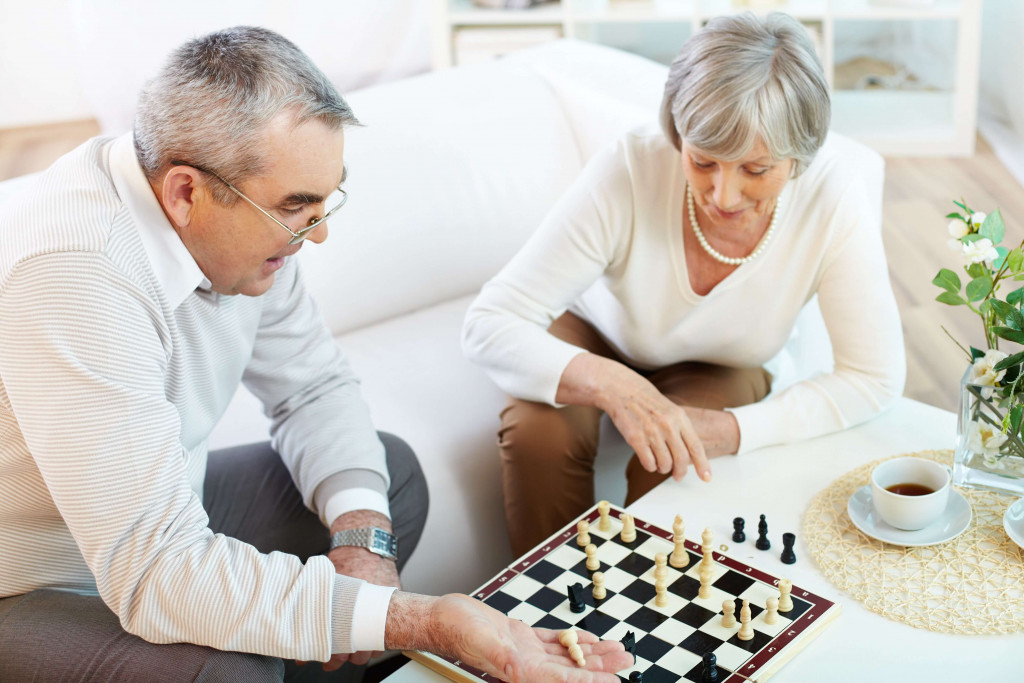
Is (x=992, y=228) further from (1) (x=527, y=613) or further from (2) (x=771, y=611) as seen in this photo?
(1) (x=527, y=613)

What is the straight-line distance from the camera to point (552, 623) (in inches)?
46.2

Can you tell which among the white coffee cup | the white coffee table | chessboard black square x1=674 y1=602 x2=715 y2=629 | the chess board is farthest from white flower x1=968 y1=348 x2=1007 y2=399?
chessboard black square x1=674 y1=602 x2=715 y2=629

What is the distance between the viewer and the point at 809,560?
4.12 ft

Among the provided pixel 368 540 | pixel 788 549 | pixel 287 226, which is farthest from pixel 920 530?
pixel 287 226

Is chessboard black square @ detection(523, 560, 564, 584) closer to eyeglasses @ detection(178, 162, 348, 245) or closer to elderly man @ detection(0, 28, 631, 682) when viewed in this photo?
elderly man @ detection(0, 28, 631, 682)

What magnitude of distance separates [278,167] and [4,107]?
382 cm

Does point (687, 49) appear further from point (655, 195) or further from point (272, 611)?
point (272, 611)

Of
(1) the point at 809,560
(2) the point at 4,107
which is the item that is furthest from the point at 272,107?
(2) the point at 4,107

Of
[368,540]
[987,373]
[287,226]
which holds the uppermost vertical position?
[287,226]

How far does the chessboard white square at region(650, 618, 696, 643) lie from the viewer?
113cm

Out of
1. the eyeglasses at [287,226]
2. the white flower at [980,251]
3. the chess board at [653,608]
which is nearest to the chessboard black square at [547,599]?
the chess board at [653,608]

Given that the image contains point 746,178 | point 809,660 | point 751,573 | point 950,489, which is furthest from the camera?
point 746,178

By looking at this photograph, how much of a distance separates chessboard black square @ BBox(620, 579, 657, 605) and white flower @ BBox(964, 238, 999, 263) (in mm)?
535

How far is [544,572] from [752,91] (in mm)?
700
